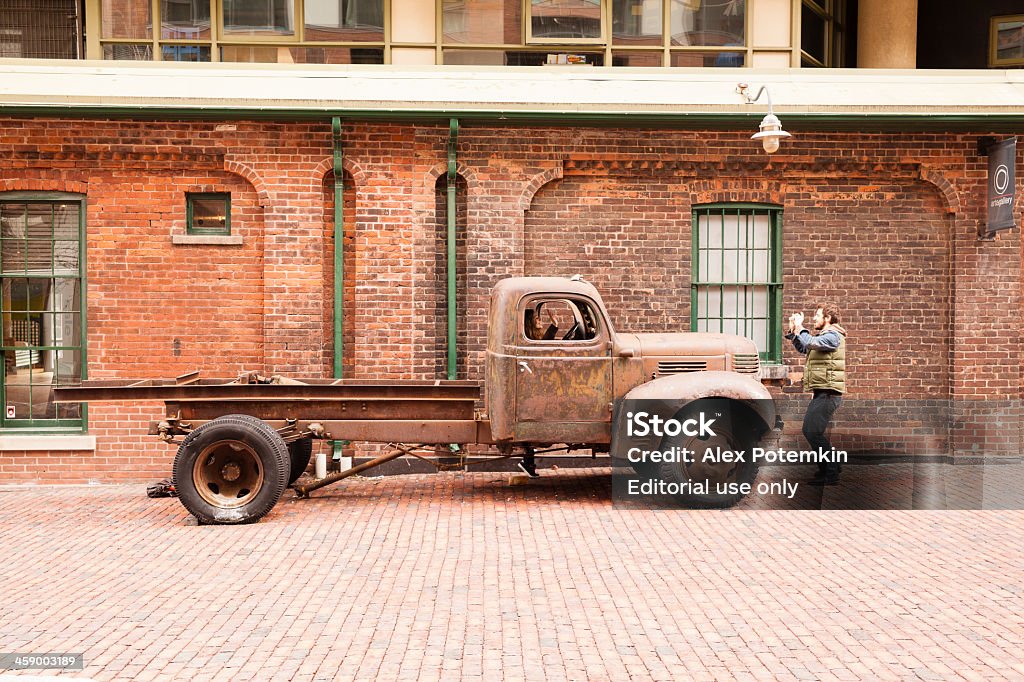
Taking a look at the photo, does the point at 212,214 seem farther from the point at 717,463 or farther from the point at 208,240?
the point at 717,463

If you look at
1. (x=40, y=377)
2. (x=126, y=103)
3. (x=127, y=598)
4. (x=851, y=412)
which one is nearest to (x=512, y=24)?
(x=126, y=103)

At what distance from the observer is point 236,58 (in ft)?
39.1

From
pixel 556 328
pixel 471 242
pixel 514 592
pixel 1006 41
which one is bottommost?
pixel 514 592

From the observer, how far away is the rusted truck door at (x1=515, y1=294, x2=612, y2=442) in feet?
30.2

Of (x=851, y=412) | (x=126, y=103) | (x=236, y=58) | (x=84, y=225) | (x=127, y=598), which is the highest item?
(x=236, y=58)

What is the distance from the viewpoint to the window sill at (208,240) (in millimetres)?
11289

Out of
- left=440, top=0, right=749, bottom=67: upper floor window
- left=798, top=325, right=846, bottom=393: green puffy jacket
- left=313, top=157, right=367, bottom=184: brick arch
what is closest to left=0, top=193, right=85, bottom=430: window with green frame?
left=313, top=157, right=367, bottom=184: brick arch

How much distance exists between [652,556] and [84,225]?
7.80 m

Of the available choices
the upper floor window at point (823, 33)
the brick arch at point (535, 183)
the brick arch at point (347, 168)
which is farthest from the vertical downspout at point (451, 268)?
the upper floor window at point (823, 33)

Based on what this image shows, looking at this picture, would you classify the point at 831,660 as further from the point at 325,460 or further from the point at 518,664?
the point at 325,460

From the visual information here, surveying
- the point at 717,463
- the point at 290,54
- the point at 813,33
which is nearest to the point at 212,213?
the point at 290,54

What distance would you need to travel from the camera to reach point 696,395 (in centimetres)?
898

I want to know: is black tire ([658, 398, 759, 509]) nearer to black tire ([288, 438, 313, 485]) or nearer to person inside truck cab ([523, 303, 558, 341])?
person inside truck cab ([523, 303, 558, 341])

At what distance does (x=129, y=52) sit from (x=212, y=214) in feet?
7.76
